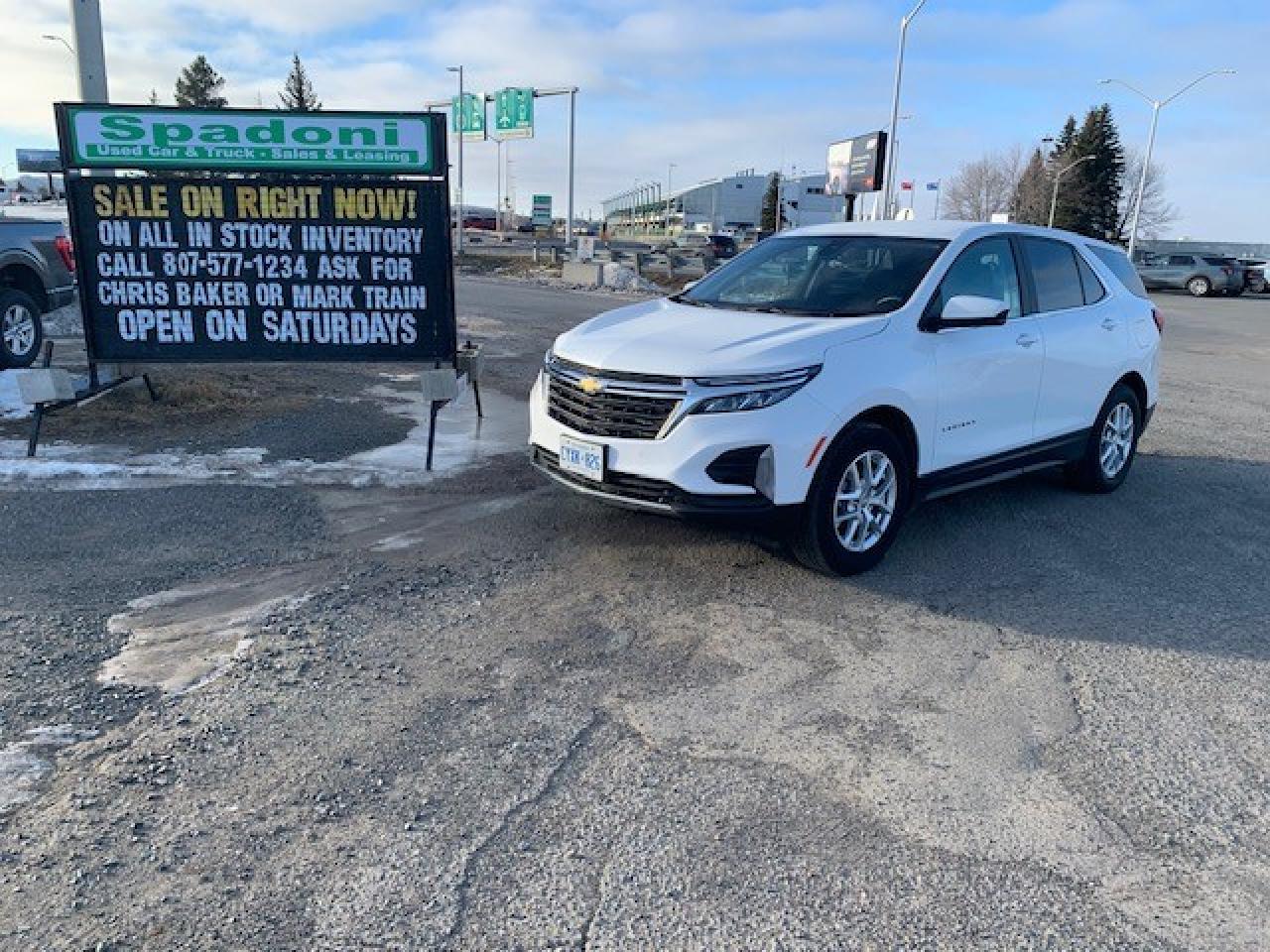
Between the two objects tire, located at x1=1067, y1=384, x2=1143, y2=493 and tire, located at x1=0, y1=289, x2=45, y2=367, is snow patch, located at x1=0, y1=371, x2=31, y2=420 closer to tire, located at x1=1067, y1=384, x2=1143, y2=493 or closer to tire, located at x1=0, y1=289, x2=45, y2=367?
tire, located at x1=0, y1=289, x2=45, y2=367

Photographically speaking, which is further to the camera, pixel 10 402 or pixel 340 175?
pixel 10 402

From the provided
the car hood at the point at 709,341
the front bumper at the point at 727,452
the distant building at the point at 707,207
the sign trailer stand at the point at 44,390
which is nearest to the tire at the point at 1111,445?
the car hood at the point at 709,341

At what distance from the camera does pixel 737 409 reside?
16.3ft

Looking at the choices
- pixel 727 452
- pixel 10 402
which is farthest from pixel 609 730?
pixel 10 402

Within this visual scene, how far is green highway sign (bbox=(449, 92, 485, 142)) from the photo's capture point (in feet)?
140

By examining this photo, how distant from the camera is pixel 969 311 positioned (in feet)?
18.3

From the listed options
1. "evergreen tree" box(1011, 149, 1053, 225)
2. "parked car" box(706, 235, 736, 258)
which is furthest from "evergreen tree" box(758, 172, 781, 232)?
"parked car" box(706, 235, 736, 258)

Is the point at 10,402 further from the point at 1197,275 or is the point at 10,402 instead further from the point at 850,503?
the point at 1197,275

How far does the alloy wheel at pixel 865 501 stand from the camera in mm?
5328

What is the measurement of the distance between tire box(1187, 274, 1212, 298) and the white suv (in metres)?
36.3

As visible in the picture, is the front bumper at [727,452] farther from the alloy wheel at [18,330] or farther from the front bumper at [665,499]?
the alloy wheel at [18,330]

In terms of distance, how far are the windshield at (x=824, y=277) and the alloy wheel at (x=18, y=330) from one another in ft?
23.3

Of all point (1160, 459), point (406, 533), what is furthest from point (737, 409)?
point (1160, 459)

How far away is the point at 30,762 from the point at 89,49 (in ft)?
33.9
